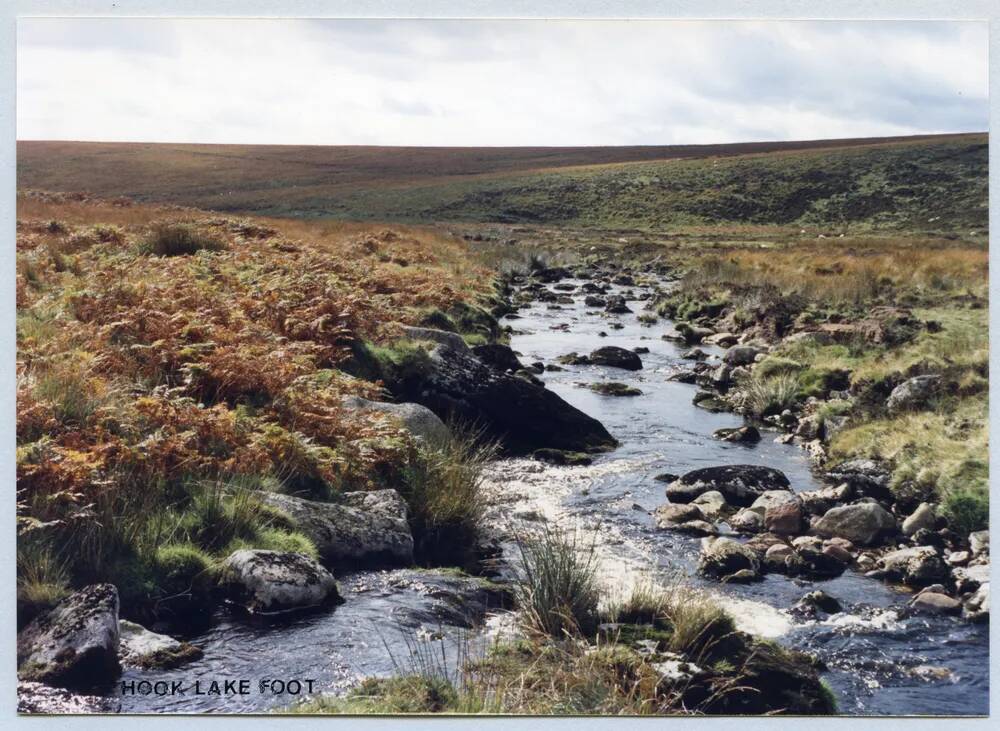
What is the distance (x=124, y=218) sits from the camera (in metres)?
15.3

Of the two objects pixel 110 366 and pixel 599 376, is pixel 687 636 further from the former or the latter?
pixel 599 376

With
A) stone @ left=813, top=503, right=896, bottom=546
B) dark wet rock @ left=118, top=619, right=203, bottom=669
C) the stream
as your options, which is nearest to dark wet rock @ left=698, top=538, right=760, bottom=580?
the stream

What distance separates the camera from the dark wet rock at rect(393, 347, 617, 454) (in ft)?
32.7

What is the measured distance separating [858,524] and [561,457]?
3.25 meters

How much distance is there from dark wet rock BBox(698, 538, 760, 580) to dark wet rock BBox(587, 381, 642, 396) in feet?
18.8

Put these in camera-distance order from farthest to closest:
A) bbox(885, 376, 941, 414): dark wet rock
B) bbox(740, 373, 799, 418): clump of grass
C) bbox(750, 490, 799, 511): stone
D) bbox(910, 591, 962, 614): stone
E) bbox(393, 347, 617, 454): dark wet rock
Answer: bbox(740, 373, 799, 418): clump of grass
bbox(885, 376, 941, 414): dark wet rock
bbox(393, 347, 617, 454): dark wet rock
bbox(750, 490, 799, 511): stone
bbox(910, 591, 962, 614): stone

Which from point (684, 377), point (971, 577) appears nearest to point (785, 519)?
point (971, 577)

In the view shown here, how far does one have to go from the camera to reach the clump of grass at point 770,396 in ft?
40.2

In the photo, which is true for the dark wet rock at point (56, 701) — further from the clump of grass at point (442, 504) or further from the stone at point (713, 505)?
the stone at point (713, 505)

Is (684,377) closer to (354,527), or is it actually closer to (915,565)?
(915,565)

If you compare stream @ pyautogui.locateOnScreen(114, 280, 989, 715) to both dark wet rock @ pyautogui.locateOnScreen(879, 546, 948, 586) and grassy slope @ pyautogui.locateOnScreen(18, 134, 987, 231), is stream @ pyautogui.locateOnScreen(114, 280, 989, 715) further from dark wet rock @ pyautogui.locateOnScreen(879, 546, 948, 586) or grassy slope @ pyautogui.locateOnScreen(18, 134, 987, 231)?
grassy slope @ pyautogui.locateOnScreen(18, 134, 987, 231)

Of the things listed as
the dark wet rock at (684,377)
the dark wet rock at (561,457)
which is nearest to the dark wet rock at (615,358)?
the dark wet rock at (684,377)

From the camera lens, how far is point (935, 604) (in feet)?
21.4

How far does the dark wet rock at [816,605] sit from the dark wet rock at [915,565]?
2.68 ft
